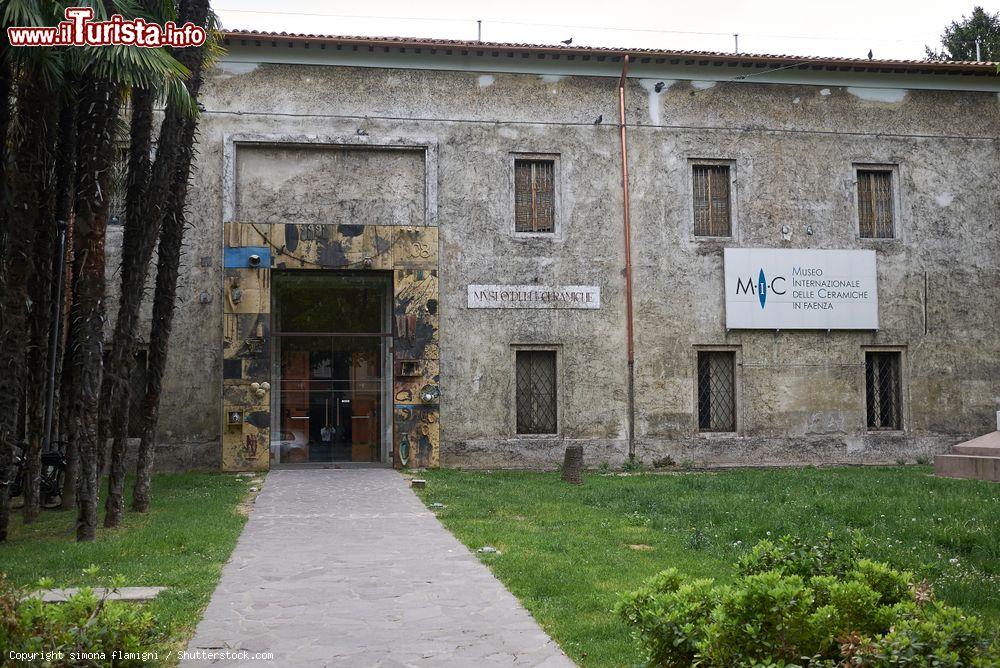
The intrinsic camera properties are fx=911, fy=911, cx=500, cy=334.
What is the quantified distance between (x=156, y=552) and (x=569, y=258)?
12354mm

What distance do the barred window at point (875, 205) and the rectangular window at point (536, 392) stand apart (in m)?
8.01

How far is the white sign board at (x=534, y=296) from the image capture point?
19.3 metres

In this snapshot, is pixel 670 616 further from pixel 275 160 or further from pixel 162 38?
pixel 275 160

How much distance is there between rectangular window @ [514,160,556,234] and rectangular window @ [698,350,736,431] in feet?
14.9

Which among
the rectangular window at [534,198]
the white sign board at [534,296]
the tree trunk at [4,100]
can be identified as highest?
the rectangular window at [534,198]

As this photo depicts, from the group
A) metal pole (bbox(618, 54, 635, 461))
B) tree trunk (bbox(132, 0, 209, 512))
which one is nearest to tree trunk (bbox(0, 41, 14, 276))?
tree trunk (bbox(132, 0, 209, 512))

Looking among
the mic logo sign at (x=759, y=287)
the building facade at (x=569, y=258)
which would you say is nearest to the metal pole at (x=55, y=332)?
the building facade at (x=569, y=258)

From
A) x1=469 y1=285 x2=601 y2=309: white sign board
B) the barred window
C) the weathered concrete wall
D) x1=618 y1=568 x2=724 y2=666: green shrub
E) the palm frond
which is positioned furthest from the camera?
the barred window

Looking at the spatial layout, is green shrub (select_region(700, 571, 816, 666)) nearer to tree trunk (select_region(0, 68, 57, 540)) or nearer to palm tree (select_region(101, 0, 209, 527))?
tree trunk (select_region(0, 68, 57, 540))

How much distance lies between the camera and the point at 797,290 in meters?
20.2

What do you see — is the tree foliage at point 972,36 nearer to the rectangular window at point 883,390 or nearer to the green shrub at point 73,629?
the rectangular window at point 883,390

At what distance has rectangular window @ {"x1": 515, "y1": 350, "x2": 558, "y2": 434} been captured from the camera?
1953 cm

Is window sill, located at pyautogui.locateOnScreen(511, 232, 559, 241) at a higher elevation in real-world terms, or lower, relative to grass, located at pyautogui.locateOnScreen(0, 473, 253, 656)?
higher

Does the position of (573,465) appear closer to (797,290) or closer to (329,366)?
(329,366)
